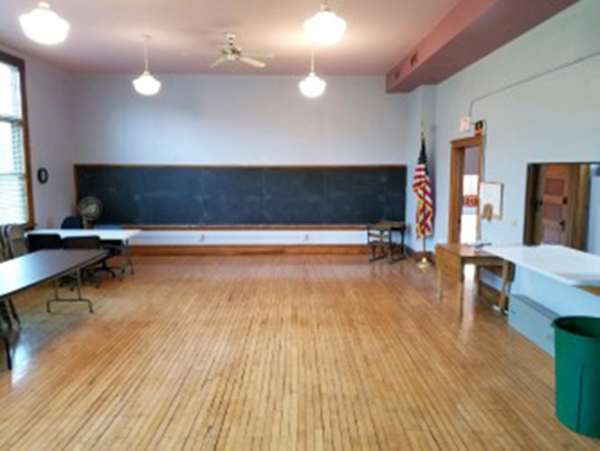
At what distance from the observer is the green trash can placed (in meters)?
2.62

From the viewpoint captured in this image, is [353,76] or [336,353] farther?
[353,76]

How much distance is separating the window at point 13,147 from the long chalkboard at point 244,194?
65.2 inches

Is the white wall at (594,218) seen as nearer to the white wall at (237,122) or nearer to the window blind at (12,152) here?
the white wall at (237,122)

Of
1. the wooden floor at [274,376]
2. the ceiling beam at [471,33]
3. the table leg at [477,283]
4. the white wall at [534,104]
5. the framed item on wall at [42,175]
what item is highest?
the ceiling beam at [471,33]

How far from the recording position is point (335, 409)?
304 cm

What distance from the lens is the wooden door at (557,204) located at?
13.9 feet

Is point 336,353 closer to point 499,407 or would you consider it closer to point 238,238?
point 499,407

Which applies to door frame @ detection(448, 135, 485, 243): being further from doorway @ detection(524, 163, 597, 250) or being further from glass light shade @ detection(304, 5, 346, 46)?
glass light shade @ detection(304, 5, 346, 46)

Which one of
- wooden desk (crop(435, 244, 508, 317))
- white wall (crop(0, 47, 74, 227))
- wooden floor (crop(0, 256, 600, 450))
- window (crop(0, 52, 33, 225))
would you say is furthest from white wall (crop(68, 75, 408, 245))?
wooden desk (crop(435, 244, 508, 317))

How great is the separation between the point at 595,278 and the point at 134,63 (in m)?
7.02

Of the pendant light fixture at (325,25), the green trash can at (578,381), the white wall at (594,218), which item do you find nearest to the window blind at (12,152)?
the pendant light fixture at (325,25)

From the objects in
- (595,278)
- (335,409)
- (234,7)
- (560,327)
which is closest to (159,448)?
(335,409)

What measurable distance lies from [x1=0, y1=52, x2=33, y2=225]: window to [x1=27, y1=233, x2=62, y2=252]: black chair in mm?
629

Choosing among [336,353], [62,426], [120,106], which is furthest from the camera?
[120,106]
